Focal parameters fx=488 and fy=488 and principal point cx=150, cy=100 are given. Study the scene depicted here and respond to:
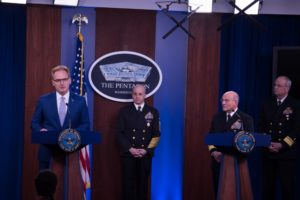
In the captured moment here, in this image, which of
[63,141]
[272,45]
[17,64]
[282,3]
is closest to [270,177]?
[272,45]

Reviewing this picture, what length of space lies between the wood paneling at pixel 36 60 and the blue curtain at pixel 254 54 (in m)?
2.18

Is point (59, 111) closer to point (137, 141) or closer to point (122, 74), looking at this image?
point (137, 141)

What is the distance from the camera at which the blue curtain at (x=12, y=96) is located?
5.94 m

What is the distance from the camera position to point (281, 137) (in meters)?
5.52

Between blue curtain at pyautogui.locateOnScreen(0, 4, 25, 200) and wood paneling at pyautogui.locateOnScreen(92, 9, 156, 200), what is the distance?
3.02ft

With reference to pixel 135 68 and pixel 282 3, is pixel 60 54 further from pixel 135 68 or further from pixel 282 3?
pixel 282 3

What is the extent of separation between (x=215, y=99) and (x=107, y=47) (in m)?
1.56

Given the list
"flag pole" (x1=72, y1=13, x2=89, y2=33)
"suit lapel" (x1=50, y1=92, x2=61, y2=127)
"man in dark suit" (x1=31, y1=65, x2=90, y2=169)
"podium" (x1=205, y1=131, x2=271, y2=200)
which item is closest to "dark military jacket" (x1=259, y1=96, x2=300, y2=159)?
"podium" (x1=205, y1=131, x2=271, y2=200)

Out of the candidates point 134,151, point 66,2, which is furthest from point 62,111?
point 66,2

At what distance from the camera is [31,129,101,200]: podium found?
3.80 m

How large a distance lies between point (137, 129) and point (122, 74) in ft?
2.98

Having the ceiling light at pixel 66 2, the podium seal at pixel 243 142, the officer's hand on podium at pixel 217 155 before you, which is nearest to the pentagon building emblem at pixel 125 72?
the ceiling light at pixel 66 2

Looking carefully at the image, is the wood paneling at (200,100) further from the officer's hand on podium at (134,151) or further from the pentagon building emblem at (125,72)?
the officer's hand on podium at (134,151)

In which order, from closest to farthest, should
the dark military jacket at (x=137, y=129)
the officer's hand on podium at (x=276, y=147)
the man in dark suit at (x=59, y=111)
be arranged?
the man in dark suit at (x=59, y=111), the officer's hand on podium at (x=276, y=147), the dark military jacket at (x=137, y=129)
